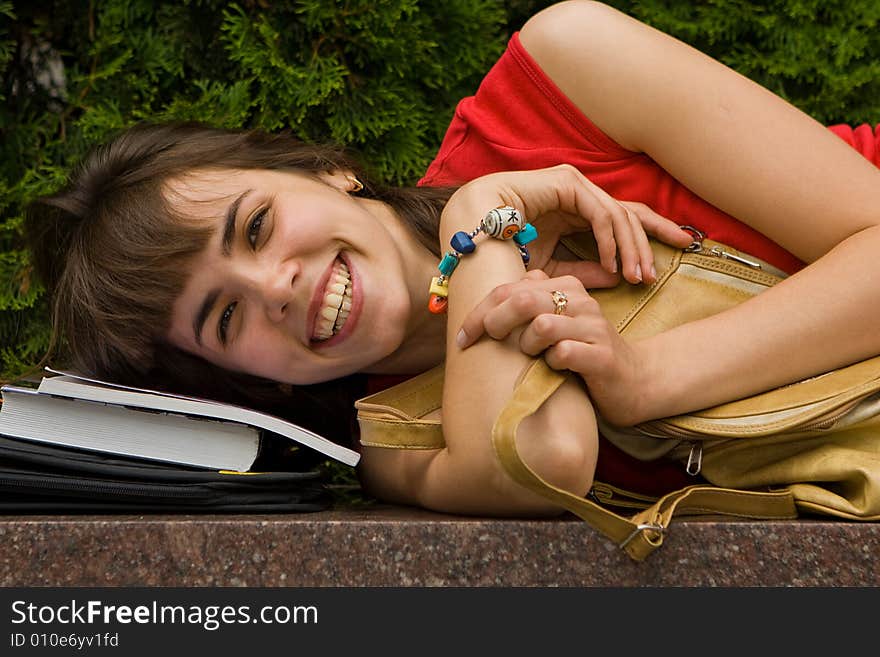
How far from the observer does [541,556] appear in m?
1.41

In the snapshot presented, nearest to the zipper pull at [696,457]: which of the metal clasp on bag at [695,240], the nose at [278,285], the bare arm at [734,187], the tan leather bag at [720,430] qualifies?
the tan leather bag at [720,430]

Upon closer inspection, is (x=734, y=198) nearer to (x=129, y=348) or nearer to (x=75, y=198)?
(x=129, y=348)

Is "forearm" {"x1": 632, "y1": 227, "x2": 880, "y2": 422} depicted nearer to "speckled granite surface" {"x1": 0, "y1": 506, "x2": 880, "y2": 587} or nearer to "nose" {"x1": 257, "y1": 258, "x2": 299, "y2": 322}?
"speckled granite surface" {"x1": 0, "y1": 506, "x2": 880, "y2": 587}

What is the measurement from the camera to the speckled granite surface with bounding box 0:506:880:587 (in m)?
1.41

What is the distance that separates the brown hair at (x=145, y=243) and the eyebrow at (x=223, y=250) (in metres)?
0.04

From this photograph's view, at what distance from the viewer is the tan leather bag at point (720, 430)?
1489mm

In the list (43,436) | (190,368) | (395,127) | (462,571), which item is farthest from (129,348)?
(395,127)

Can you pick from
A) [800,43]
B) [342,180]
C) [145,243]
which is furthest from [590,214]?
[800,43]

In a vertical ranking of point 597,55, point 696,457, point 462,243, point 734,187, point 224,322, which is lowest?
point 224,322

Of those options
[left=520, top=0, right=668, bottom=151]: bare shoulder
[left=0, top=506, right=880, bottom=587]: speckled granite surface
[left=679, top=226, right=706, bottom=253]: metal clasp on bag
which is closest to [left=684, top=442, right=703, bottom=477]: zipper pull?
[left=0, top=506, right=880, bottom=587]: speckled granite surface

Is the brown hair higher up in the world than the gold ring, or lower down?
lower down

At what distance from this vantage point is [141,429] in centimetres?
167

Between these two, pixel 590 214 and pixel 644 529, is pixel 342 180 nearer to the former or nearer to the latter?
pixel 590 214

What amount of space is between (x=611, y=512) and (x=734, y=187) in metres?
0.77
